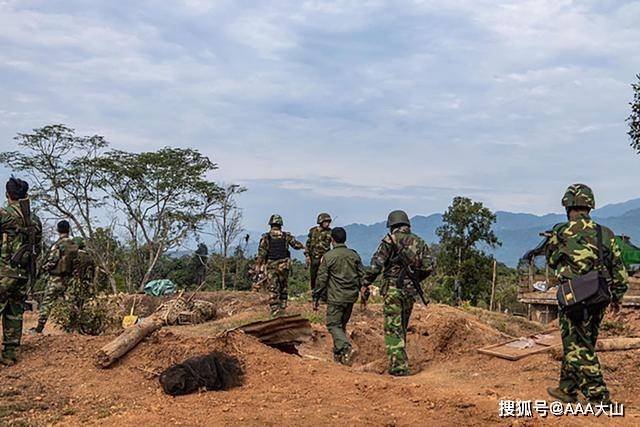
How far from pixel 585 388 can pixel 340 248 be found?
3.49 m

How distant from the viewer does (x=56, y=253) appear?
9742mm

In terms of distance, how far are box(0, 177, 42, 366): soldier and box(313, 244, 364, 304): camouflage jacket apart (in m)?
3.49

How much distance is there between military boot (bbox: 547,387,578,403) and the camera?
214 inches

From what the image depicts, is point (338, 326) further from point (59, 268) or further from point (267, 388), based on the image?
point (59, 268)

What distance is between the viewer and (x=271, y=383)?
19.7 ft

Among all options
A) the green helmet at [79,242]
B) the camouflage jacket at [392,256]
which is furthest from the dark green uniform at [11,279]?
the camouflage jacket at [392,256]

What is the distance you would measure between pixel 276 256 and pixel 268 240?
1.08 feet

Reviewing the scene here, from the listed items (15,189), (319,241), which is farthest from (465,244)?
(15,189)

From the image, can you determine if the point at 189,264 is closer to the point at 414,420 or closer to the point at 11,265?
the point at 11,265

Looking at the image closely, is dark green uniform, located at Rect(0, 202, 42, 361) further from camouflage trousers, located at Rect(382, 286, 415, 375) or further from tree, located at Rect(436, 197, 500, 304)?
tree, located at Rect(436, 197, 500, 304)

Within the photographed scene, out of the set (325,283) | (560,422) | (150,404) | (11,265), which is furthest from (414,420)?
(11,265)

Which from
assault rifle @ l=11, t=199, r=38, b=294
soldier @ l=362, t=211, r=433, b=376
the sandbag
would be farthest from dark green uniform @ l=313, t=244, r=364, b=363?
assault rifle @ l=11, t=199, r=38, b=294

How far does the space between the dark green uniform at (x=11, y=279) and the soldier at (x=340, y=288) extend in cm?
348

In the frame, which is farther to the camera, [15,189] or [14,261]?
[15,189]
